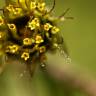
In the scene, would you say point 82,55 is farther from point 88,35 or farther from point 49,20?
point 49,20

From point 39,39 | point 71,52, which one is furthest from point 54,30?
point 71,52

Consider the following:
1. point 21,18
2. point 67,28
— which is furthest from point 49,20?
point 67,28

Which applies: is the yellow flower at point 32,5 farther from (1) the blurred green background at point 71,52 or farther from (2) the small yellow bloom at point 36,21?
(1) the blurred green background at point 71,52

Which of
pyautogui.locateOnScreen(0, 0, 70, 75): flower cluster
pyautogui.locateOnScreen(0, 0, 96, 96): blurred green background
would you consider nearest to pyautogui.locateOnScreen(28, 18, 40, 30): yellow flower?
pyautogui.locateOnScreen(0, 0, 70, 75): flower cluster

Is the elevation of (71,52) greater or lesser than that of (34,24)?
lesser

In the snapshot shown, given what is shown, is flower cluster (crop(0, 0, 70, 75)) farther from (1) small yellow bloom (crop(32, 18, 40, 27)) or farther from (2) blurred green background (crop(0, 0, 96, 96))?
(2) blurred green background (crop(0, 0, 96, 96))

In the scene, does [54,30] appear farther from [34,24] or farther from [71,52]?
[71,52]

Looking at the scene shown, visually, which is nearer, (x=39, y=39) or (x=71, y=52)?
(x=39, y=39)
